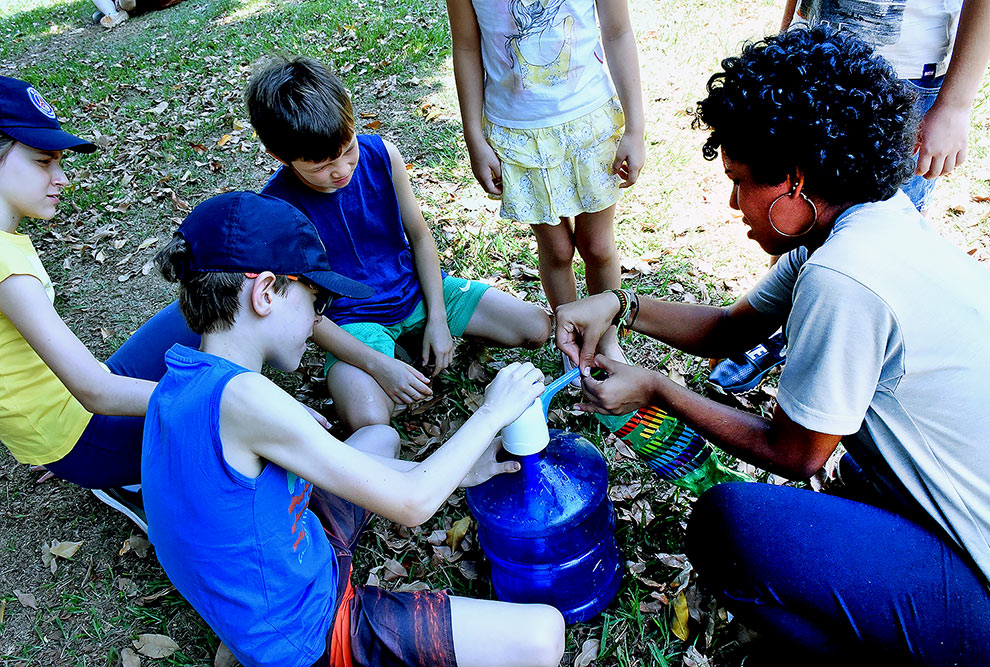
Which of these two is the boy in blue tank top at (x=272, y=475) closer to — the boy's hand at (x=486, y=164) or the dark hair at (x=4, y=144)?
the dark hair at (x=4, y=144)

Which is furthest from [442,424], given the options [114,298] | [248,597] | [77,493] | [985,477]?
[114,298]

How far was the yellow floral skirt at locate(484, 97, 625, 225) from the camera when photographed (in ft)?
9.33

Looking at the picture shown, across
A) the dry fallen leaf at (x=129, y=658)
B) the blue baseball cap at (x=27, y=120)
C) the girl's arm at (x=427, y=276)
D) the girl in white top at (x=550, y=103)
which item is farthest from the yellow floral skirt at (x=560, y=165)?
the dry fallen leaf at (x=129, y=658)

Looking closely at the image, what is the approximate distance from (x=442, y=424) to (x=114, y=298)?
242cm

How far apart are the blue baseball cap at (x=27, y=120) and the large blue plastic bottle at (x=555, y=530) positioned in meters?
1.86

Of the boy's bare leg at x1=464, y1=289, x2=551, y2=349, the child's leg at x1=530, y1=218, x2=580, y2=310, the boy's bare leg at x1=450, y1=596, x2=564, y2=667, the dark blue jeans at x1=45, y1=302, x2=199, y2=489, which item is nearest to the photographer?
the boy's bare leg at x1=450, y1=596, x2=564, y2=667

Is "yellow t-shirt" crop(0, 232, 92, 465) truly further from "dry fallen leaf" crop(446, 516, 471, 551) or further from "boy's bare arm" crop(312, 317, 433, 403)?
"dry fallen leaf" crop(446, 516, 471, 551)

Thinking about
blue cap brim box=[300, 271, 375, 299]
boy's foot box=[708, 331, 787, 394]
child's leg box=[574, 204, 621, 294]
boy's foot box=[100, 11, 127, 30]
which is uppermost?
blue cap brim box=[300, 271, 375, 299]

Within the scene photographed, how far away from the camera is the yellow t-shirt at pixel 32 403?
7.97ft

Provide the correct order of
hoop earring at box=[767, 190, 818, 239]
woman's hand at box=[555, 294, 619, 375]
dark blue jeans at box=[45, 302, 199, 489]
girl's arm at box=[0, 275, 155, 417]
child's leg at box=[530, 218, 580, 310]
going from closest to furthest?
hoop earring at box=[767, 190, 818, 239]
girl's arm at box=[0, 275, 155, 417]
woman's hand at box=[555, 294, 619, 375]
dark blue jeans at box=[45, 302, 199, 489]
child's leg at box=[530, 218, 580, 310]

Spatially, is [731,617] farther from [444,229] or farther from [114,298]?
[114,298]

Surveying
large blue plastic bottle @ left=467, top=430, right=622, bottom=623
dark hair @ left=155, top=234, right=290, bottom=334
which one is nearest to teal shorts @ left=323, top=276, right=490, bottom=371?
large blue plastic bottle @ left=467, top=430, right=622, bottom=623

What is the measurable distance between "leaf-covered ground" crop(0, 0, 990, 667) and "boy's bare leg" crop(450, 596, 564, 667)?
0.33 meters

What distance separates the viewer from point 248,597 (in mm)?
1923
